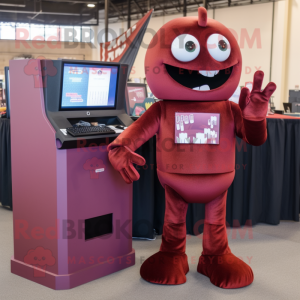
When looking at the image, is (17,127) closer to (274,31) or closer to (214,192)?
(214,192)

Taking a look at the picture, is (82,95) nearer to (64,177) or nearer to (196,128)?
(64,177)

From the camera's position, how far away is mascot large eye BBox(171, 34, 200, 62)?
2.22m

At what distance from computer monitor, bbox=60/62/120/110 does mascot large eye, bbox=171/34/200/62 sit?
477 millimetres

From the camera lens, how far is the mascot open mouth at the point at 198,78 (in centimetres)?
230

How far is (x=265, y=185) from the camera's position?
3633 mm

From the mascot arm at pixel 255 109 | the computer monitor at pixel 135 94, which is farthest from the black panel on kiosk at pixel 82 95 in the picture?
the computer monitor at pixel 135 94

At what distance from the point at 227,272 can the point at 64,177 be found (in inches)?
45.1

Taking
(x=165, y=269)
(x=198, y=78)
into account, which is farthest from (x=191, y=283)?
(x=198, y=78)

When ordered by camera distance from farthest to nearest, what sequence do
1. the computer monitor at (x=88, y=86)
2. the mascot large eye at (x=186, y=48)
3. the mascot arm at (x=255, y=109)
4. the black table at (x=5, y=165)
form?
1. the black table at (x=5, y=165)
2. the computer monitor at (x=88, y=86)
3. the mascot large eye at (x=186, y=48)
4. the mascot arm at (x=255, y=109)

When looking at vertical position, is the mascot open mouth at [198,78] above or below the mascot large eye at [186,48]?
below

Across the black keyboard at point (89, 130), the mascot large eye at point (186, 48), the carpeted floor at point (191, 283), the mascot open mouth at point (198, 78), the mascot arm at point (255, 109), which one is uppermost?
the mascot large eye at point (186, 48)

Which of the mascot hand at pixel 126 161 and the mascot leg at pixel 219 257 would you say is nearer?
the mascot hand at pixel 126 161

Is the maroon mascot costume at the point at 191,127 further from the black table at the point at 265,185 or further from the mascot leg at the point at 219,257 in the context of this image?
the black table at the point at 265,185

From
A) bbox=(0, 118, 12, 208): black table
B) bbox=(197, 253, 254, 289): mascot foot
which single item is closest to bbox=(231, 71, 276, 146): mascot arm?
bbox=(197, 253, 254, 289): mascot foot
